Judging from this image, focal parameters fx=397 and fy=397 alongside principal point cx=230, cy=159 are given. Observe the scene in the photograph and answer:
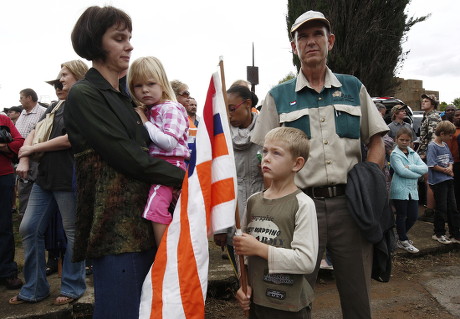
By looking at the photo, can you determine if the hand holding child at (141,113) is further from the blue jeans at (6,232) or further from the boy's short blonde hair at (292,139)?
the blue jeans at (6,232)

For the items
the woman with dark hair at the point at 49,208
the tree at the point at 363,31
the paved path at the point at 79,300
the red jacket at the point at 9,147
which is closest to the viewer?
the paved path at the point at 79,300

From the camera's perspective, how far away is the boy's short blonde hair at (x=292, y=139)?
2.10m

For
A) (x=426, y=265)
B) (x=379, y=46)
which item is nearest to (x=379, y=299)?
(x=426, y=265)

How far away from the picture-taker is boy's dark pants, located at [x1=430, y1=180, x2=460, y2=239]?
6.28 m

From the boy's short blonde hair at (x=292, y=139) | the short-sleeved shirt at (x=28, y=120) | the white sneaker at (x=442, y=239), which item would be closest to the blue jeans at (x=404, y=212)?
the white sneaker at (x=442, y=239)

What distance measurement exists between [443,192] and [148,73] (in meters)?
5.78

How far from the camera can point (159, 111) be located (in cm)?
216

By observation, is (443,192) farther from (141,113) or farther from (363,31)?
(363,31)

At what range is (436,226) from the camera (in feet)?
20.9

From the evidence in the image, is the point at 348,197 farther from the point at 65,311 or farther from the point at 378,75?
the point at 378,75

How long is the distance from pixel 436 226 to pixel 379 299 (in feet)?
8.79

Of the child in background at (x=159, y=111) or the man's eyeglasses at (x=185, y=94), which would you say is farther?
the man's eyeglasses at (x=185, y=94)

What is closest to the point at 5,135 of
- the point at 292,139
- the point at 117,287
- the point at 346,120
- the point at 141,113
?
the point at 141,113

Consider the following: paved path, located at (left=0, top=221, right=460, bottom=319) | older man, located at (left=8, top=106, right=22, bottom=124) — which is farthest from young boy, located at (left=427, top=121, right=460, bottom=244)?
older man, located at (left=8, top=106, right=22, bottom=124)
